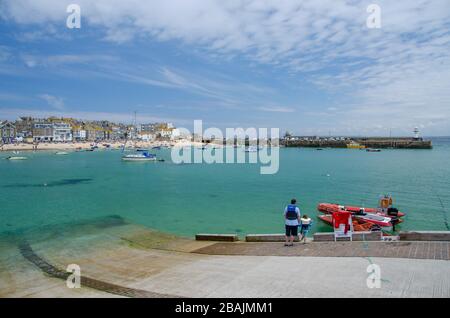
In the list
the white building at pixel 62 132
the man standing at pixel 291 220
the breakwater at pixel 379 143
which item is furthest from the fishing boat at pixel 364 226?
the white building at pixel 62 132

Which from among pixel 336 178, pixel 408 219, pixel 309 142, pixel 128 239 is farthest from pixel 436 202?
pixel 309 142

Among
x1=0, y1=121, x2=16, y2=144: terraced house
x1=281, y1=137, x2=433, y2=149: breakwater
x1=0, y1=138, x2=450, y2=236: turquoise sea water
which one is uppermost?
x1=0, y1=121, x2=16, y2=144: terraced house

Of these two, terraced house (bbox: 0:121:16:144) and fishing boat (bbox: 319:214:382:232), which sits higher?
terraced house (bbox: 0:121:16:144)

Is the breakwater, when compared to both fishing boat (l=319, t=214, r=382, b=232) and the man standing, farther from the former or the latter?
the man standing

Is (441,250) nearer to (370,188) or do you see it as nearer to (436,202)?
(436,202)

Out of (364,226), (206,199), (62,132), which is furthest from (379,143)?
(62,132)

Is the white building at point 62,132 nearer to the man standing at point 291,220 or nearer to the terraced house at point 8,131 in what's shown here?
the terraced house at point 8,131

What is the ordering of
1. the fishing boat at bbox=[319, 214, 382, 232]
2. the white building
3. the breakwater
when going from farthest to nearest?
the white building, the breakwater, the fishing boat at bbox=[319, 214, 382, 232]

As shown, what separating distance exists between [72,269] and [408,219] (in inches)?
978

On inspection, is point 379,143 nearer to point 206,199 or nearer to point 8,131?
point 206,199

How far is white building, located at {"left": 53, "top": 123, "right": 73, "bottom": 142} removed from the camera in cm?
19200

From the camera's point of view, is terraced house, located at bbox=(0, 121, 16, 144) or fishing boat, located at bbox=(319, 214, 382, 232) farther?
terraced house, located at bbox=(0, 121, 16, 144)

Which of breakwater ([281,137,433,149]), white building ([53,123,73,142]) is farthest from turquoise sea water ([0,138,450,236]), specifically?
white building ([53,123,73,142])
